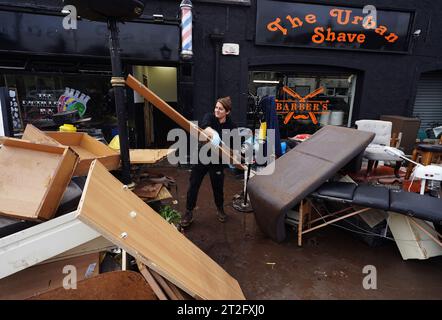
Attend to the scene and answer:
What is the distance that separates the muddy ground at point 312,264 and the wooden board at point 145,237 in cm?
61

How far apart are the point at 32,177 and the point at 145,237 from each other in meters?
0.96

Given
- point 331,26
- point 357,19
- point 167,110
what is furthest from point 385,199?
point 357,19

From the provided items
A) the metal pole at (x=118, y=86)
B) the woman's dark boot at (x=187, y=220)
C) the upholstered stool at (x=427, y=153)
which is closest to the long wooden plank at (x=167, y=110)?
the metal pole at (x=118, y=86)

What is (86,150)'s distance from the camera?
2701mm

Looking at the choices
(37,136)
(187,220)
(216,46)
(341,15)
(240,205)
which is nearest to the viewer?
(37,136)

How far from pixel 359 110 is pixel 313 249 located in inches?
232

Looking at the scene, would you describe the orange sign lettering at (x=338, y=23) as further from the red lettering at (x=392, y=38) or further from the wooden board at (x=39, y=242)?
the wooden board at (x=39, y=242)

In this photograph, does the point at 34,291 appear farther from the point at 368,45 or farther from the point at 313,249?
the point at 368,45

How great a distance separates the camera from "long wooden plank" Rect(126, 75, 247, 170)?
2.48m

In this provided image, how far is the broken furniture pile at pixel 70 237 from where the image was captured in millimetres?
1612

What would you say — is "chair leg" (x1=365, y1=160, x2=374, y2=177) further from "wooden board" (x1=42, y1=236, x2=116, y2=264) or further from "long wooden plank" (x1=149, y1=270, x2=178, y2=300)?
"wooden board" (x1=42, y1=236, x2=116, y2=264)

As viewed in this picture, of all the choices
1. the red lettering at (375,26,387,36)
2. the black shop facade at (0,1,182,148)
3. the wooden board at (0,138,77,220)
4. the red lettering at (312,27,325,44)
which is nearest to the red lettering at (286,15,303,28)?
the red lettering at (312,27,325,44)

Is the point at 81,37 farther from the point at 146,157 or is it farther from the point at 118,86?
the point at 118,86
